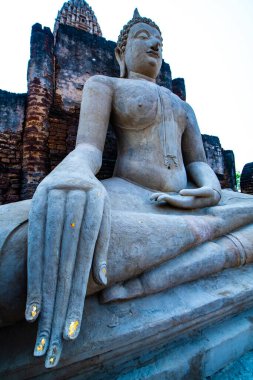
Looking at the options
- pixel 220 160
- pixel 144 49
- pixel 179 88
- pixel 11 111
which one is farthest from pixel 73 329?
pixel 179 88

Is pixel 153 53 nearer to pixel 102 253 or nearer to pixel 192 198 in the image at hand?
pixel 192 198

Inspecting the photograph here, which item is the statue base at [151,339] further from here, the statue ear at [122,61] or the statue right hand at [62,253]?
the statue ear at [122,61]

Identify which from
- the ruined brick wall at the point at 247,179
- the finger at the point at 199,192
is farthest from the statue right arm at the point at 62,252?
the ruined brick wall at the point at 247,179

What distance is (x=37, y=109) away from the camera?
107 inches

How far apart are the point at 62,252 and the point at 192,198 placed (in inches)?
43.8

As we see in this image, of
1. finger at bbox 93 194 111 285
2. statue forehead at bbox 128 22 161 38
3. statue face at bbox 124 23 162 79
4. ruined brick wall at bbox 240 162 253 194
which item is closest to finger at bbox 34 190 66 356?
finger at bbox 93 194 111 285

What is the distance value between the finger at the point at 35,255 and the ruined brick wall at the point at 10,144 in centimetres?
184

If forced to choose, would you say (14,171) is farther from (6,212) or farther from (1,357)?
(1,357)

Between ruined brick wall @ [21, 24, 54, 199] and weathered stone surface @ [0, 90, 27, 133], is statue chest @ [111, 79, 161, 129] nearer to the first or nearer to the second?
ruined brick wall @ [21, 24, 54, 199]

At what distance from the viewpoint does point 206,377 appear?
3.62 ft

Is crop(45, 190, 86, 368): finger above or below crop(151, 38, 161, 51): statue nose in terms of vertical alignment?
below

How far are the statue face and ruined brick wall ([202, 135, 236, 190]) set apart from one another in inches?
68.4

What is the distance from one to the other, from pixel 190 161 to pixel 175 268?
139 centimetres

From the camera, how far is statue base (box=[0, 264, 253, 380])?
3.01ft
